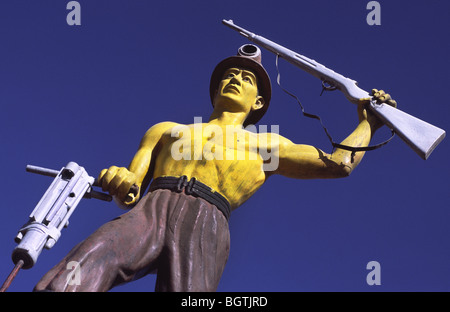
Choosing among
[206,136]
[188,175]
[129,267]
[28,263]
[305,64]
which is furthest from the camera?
[305,64]

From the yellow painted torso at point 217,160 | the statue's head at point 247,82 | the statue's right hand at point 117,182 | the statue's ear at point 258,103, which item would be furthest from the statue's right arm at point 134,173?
the statue's ear at point 258,103

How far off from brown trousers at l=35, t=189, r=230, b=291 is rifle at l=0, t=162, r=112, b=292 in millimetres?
201

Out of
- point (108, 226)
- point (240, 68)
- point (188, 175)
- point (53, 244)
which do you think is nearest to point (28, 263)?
point (53, 244)

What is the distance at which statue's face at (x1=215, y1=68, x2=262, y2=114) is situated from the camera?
6871 millimetres

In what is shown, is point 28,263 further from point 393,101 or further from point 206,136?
point 393,101

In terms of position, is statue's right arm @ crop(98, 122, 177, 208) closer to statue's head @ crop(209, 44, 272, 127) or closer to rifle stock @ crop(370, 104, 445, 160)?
statue's head @ crop(209, 44, 272, 127)

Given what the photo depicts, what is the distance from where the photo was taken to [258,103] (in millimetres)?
7176

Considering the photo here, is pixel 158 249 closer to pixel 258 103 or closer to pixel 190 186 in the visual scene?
pixel 190 186

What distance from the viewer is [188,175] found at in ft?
19.5

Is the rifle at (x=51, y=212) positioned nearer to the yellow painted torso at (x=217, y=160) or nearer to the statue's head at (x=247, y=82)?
the yellow painted torso at (x=217, y=160)

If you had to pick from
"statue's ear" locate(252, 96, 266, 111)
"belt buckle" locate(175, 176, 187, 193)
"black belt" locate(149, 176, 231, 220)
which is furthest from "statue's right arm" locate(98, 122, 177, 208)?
"statue's ear" locate(252, 96, 266, 111)

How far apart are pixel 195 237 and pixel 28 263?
1.31 metres

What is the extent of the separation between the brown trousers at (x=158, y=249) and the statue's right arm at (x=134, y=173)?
0.26m

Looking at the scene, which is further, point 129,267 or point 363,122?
point 363,122
